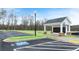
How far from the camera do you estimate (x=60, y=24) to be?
3605 millimetres

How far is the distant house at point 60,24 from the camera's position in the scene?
3551 millimetres

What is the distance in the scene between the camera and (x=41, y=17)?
355 centimetres

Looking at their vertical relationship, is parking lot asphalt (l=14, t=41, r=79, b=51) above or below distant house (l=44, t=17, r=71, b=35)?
below

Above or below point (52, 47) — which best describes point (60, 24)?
above

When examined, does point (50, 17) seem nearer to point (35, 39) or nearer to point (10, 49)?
point (35, 39)

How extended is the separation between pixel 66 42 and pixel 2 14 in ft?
4.21

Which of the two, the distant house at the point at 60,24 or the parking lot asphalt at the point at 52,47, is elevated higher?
the distant house at the point at 60,24

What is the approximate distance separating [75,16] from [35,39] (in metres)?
0.84

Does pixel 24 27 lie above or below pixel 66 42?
above

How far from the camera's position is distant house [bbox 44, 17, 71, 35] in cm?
355
